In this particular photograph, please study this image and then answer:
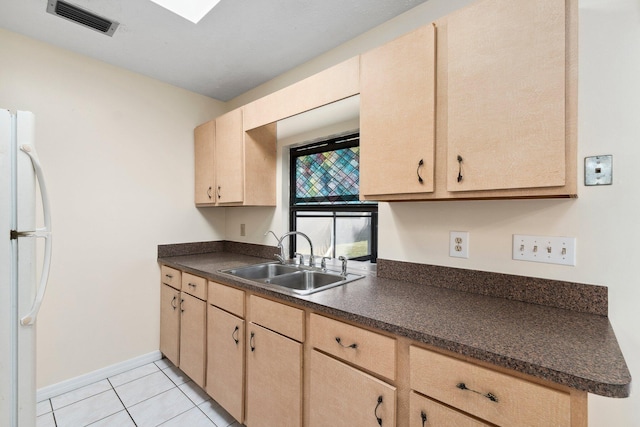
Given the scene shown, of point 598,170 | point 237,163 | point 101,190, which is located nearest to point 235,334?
point 237,163

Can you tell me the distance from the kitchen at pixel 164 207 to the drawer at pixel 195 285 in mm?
529

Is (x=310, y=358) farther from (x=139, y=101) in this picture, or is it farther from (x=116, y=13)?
(x=139, y=101)

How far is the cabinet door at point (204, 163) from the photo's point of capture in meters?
2.45

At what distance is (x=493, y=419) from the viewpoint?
787 millimetres

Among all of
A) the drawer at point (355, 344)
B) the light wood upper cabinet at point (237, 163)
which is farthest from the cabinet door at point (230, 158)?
the drawer at point (355, 344)

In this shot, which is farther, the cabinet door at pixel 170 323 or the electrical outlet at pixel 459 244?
the cabinet door at pixel 170 323

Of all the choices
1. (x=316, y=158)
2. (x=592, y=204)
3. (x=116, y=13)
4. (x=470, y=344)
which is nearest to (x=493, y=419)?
(x=470, y=344)

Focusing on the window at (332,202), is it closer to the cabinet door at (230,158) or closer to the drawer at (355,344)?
the cabinet door at (230,158)

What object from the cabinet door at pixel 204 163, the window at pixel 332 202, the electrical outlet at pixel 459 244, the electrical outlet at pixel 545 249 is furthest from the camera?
the cabinet door at pixel 204 163

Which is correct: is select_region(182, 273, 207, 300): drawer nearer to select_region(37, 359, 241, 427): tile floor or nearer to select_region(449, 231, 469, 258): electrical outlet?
select_region(37, 359, 241, 427): tile floor

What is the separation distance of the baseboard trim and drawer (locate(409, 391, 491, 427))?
232cm

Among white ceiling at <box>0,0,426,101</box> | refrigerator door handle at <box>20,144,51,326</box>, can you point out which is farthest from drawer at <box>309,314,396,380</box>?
white ceiling at <box>0,0,426,101</box>

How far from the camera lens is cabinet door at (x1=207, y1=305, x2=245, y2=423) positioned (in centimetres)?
160

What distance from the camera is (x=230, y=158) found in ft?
7.34
